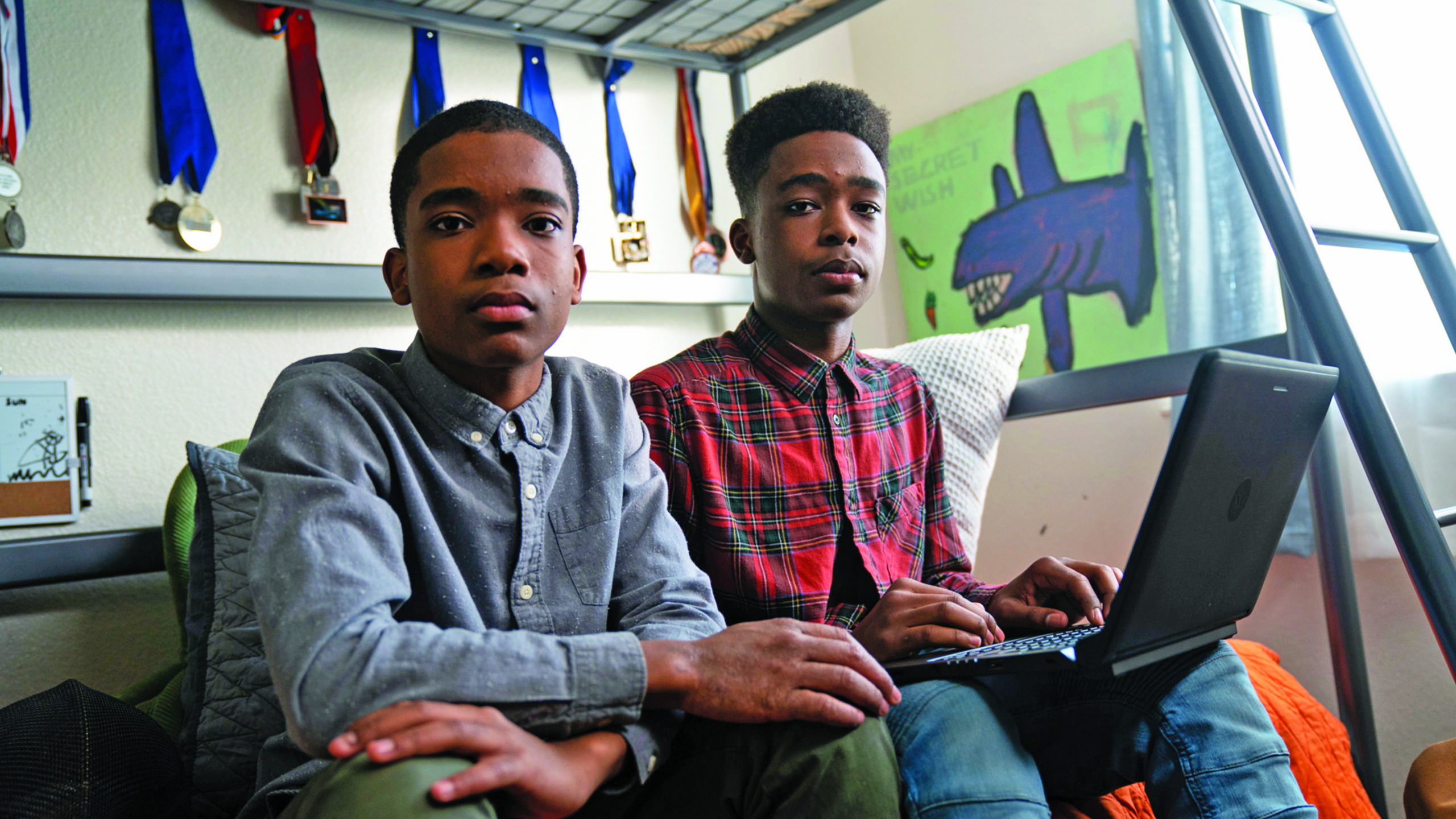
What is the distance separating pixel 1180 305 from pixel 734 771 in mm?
1360

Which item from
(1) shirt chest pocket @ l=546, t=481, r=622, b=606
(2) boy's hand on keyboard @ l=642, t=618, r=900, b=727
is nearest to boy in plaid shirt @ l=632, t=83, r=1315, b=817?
(2) boy's hand on keyboard @ l=642, t=618, r=900, b=727

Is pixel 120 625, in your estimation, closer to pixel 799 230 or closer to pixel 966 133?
pixel 799 230

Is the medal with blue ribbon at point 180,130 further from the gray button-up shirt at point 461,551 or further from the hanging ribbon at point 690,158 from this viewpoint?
the hanging ribbon at point 690,158

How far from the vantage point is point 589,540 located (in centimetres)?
84

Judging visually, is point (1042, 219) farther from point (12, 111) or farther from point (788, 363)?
point (12, 111)

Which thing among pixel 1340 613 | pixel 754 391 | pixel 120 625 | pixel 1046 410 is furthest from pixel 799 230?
pixel 120 625

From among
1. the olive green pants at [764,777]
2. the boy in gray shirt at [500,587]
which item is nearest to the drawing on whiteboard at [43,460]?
the boy in gray shirt at [500,587]

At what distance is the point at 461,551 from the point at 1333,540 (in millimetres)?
1064

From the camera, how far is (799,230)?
1143 millimetres

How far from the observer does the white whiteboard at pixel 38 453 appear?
1177 millimetres

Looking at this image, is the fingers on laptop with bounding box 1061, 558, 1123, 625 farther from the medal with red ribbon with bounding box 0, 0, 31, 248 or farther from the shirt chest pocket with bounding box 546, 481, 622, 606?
the medal with red ribbon with bounding box 0, 0, 31, 248

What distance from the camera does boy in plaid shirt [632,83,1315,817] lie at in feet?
2.65

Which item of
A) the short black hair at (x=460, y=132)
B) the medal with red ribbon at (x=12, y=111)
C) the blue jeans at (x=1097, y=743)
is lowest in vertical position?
the blue jeans at (x=1097, y=743)

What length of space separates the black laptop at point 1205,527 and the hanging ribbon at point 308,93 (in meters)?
1.14
